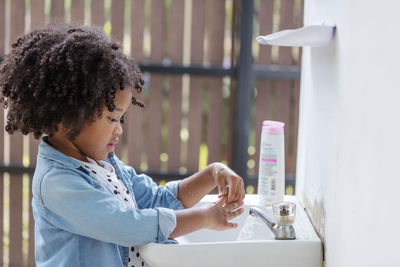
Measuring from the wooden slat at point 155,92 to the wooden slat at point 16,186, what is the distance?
69cm

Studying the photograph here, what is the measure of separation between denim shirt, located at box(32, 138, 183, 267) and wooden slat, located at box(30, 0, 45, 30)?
1820 millimetres

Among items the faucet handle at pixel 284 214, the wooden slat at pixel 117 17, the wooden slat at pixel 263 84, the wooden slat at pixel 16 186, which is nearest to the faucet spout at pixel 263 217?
the faucet handle at pixel 284 214

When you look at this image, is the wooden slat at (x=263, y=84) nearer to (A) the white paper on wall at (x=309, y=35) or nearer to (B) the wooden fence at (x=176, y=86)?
(B) the wooden fence at (x=176, y=86)

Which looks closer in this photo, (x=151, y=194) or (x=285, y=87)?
(x=151, y=194)

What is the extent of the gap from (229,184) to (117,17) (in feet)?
5.94

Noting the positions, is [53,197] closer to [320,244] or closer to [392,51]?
[320,244]

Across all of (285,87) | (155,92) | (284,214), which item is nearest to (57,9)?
(155,92)

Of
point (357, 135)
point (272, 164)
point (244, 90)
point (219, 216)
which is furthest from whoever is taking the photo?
point (244, 90)

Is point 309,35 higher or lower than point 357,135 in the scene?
higher

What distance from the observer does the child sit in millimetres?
1201

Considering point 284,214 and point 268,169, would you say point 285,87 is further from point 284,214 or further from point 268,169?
point 284,214

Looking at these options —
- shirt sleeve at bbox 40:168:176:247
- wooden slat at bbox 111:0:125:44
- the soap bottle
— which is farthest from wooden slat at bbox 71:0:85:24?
shirt sleeve at bbox 40:168:176:247

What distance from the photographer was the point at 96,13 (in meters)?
Answer: 2.95

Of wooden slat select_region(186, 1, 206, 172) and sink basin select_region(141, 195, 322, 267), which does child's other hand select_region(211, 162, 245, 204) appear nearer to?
sink basin select_region(141, 195, 322, 267)
